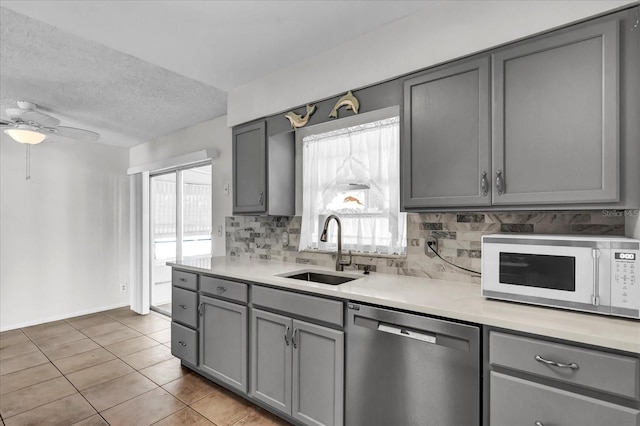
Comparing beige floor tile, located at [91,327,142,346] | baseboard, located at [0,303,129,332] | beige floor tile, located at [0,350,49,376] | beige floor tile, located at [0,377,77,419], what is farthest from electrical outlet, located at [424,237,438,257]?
baseboard, located at [0,303,129,332]

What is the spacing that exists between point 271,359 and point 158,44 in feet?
7.27

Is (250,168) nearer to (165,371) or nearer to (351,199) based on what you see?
(351,199)

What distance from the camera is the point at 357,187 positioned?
2559mm

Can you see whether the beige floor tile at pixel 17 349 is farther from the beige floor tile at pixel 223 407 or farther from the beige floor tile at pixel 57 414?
the beige floor tile at pixel 223 407

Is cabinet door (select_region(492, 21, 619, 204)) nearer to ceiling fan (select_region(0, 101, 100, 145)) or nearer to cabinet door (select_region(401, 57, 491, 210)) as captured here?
cabinet door (select_region(401, 57, 491, 210))

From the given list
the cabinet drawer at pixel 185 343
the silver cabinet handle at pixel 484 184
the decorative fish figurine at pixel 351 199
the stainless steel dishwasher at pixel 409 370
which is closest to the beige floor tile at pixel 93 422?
the cabinet drawer at pixel 185 343

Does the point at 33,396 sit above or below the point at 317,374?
below

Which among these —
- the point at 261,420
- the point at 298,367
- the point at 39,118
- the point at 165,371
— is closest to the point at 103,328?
the point at 165,371

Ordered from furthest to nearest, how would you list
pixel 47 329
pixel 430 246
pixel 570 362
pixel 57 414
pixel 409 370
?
pixel 47 329 < pixel 57 414 < pixel 430 246 < pixel 409 370 < pixel 570 362

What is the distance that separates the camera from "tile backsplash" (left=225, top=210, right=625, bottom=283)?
5.42 ft

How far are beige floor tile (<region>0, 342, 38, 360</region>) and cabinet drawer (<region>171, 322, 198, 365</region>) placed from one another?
182 cm

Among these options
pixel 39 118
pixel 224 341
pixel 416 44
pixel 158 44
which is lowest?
pixel 224 341

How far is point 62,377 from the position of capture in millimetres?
2928

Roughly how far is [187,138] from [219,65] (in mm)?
1903
